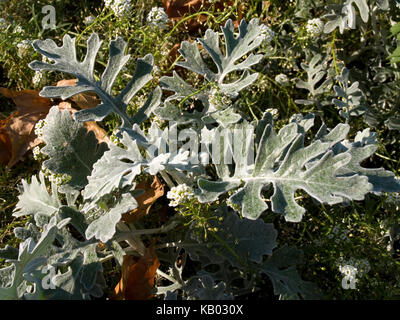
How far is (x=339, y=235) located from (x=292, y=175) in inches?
21.5

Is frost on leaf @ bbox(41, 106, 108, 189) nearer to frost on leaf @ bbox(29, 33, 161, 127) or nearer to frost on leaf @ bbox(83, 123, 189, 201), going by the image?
frost on leaf @ bbox(29, 33, 161, 127)

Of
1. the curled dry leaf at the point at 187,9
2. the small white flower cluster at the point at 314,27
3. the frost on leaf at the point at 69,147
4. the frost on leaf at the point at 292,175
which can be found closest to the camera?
the frost on leaf at the point at 292,175

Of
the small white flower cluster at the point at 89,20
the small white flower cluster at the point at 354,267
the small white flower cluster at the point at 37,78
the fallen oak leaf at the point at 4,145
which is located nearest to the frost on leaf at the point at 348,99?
the small white flower cluster at the point at 354,267

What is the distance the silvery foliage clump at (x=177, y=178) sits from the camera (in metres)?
1.45

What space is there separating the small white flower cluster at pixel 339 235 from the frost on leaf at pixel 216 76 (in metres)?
0.62

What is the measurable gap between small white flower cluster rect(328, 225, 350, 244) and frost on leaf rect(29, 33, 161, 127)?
86 centimetres

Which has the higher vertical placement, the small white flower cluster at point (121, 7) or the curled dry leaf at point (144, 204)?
the small white flower cluster at point (121, 7)

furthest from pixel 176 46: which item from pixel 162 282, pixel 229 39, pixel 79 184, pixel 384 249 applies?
pixel 384 249

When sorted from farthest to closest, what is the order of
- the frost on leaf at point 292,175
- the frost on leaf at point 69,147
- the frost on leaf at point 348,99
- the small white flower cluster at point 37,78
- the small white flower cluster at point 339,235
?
the small white flower cluster at point 37,78 → the frost on leaf at point 348,99 → the small white flower cluster at point 339,235 → the frost on leaf at point 69,147 → the frost on leaf at point 292,175

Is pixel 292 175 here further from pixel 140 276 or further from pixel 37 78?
pixel 37 78

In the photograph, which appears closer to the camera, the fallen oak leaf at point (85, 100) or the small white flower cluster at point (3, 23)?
the fallen oak leaf at point (85, 100)

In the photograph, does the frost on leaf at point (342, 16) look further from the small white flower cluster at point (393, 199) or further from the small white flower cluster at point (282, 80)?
the small white flower cluster at point (393, 199)

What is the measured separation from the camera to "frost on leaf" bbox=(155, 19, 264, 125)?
69.9 inches

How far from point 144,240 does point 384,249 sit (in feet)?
3.32
